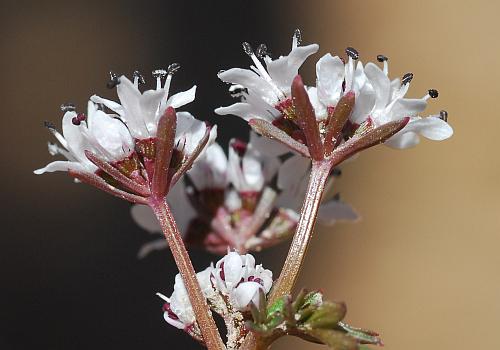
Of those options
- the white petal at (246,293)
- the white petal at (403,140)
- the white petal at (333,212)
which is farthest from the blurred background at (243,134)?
the white petal at (246,293)

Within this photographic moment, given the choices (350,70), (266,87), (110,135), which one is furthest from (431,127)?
(110,135)

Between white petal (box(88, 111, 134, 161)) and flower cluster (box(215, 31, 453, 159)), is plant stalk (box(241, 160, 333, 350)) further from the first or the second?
white petal (box(88, 111, 134, 161))

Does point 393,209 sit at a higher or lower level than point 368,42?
lower

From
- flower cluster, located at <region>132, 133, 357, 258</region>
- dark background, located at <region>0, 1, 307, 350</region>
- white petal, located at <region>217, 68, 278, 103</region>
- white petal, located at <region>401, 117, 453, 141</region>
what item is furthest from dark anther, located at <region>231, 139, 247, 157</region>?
dark background, located at <region>0, 1, 307, 350</region>

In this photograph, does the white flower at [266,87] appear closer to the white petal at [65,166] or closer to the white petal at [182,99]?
the white petal at [182,99]

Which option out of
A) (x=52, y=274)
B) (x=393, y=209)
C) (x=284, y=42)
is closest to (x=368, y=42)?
Answer: (x=284, y=42)

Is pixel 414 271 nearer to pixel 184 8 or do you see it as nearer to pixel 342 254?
pixel 342 254
